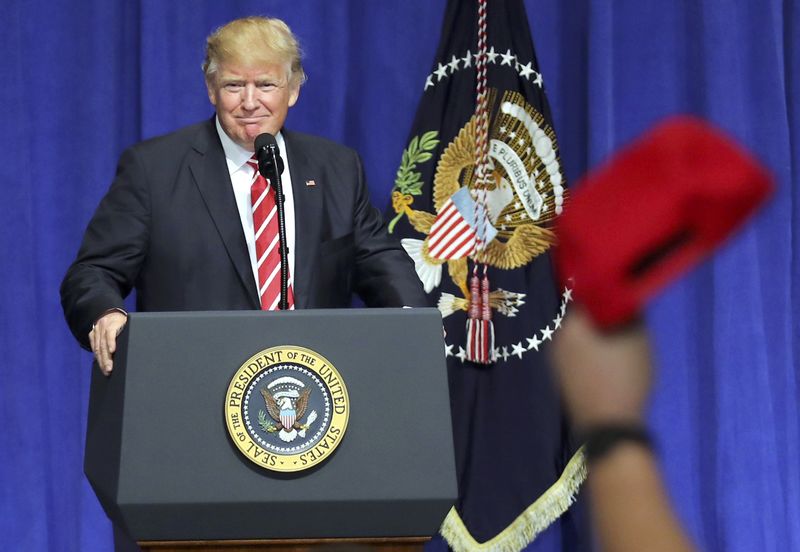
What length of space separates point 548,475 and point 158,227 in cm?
181

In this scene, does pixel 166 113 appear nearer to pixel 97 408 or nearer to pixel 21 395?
pixel 21 395

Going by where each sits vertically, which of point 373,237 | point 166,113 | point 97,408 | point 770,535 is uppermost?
point 166,113

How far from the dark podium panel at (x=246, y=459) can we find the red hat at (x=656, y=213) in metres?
1.47

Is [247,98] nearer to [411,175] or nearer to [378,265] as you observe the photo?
[378,265]

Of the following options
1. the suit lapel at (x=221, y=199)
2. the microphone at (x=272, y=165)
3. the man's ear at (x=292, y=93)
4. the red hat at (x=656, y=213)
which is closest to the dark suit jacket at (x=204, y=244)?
the suit lapel at (x=221, y=199)

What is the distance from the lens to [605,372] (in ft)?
2.42

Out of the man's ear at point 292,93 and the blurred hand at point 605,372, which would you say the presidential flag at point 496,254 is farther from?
the blurred hand at point 605,372

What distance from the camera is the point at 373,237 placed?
321 centimetres

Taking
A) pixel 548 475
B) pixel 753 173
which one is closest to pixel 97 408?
pixel 753 173

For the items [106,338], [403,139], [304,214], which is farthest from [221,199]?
[403,139]

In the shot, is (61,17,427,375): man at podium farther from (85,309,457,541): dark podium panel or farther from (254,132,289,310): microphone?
(85,309,457,541): dark podium panel

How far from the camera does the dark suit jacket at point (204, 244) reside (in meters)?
2.99

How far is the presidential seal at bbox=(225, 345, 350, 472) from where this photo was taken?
7.12 ft

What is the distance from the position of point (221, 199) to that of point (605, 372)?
7.94ft
